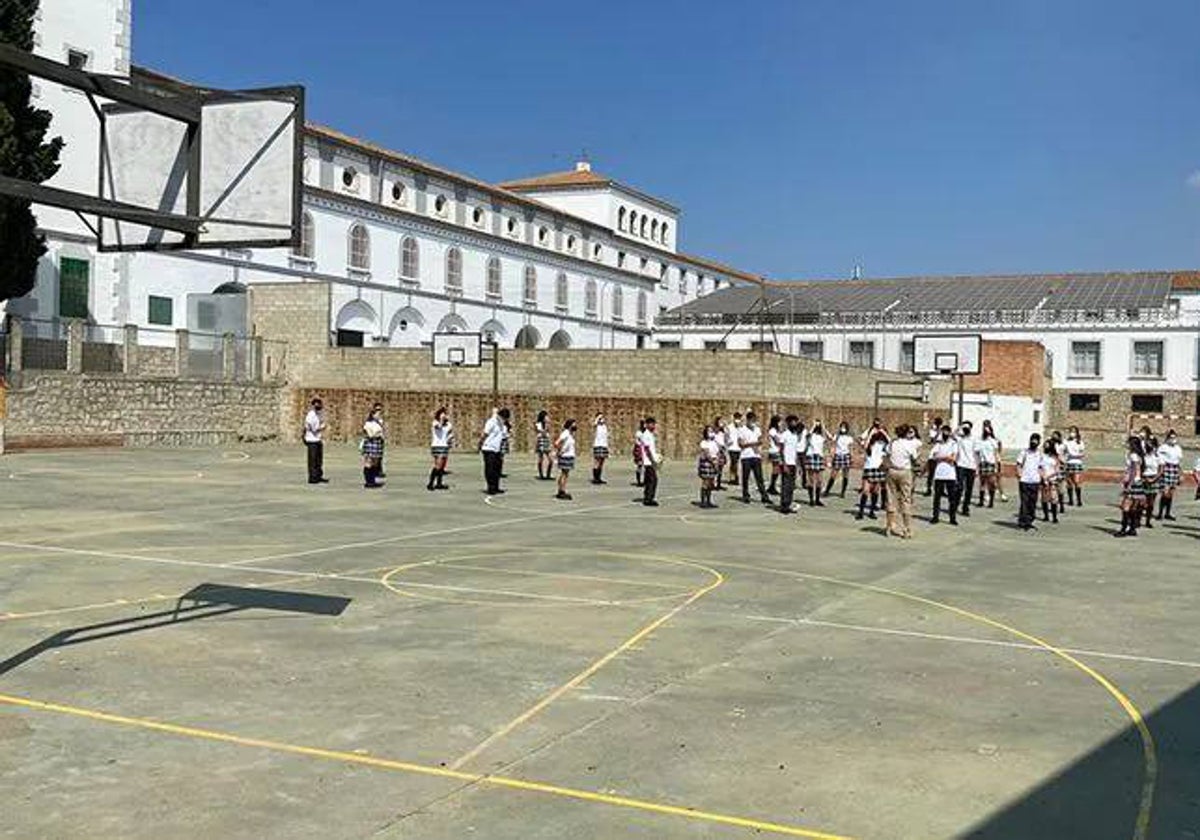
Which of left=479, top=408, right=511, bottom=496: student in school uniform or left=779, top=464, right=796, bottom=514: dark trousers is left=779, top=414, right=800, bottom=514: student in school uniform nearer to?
left=779, top=464, right=796, bottom=514: dark trousers

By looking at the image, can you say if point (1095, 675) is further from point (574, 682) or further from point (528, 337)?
point (528, 337)

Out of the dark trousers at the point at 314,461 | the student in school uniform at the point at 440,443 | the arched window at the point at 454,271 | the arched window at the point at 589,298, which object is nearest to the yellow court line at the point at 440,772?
the student in school uniform at the point at 440,443

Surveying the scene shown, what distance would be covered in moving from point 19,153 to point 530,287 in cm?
4206

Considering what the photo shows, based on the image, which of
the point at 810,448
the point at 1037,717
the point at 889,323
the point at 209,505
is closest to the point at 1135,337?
the point at 889,323

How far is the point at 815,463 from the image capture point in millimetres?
24469

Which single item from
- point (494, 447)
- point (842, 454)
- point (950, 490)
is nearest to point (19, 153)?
point (494, 447)

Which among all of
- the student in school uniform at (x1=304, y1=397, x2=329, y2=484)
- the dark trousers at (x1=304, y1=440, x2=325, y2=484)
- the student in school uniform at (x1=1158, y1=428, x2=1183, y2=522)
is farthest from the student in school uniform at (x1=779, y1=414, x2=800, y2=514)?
the dark trousers at (x1=304, y1=440, x2=325, y2=484)

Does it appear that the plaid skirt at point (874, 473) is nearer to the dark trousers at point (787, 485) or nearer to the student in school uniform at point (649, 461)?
the dark trousers at point (787, 485)

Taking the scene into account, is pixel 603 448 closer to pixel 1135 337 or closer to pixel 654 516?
pixel 654 516

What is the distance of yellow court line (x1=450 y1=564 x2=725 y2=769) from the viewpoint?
682 centimetres

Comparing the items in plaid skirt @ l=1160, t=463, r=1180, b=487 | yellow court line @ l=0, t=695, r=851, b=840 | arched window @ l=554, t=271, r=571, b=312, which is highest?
arched window @ l=554, t=271, r=571, b=312

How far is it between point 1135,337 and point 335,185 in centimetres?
4766

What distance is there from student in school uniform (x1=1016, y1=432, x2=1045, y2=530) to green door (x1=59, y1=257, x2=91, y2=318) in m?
33.2

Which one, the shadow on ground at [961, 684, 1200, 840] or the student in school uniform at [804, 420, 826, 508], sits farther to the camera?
the student in school uniform at [804, 420, 826, 508]
